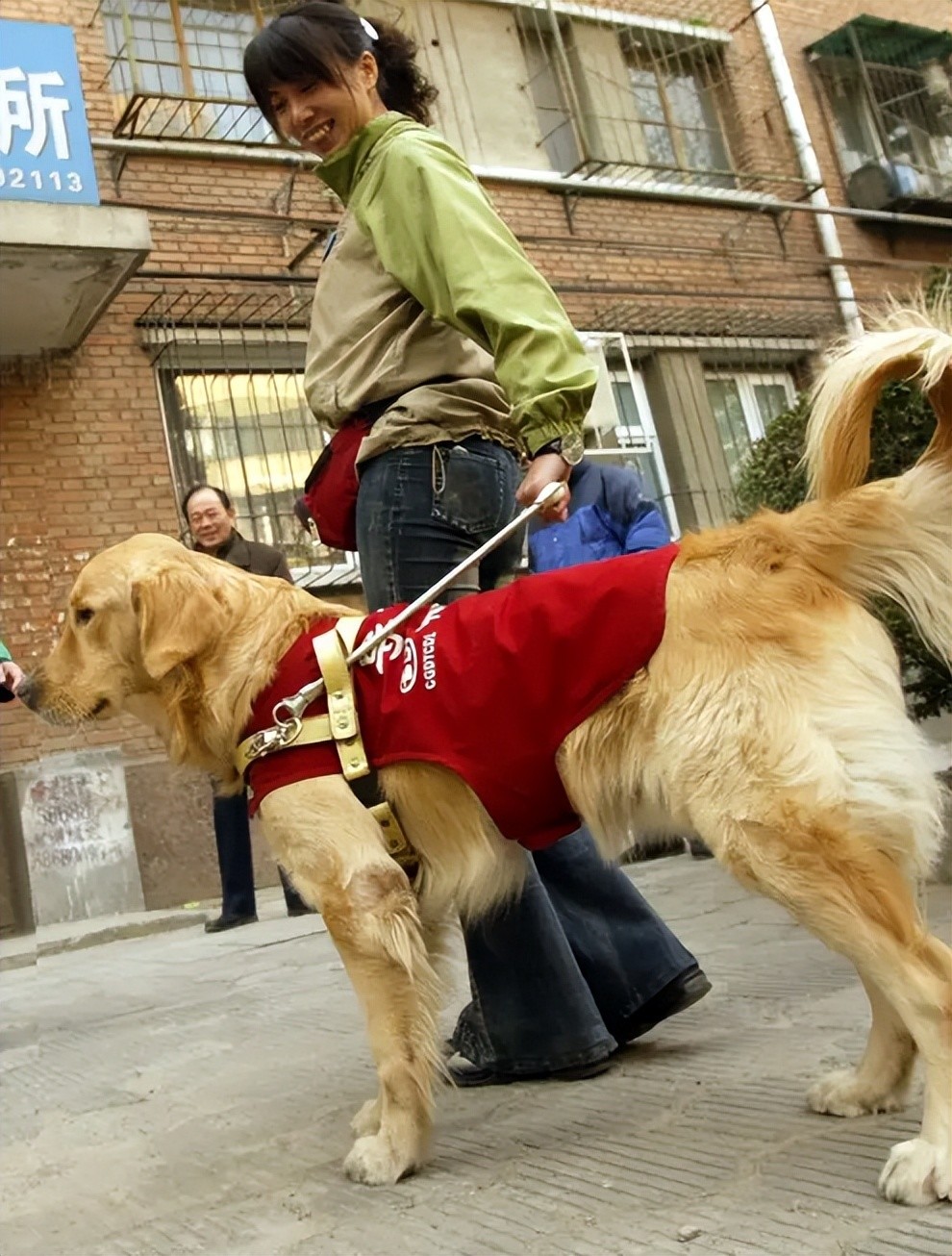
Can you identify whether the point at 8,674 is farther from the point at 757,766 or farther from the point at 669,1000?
the point at 757,766

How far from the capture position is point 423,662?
2.36m

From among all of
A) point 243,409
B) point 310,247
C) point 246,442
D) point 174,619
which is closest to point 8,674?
point 174,619

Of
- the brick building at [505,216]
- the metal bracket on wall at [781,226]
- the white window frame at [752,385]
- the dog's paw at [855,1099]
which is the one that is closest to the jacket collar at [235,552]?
the brick building at [505,216]

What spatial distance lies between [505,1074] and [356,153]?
89.0 inches

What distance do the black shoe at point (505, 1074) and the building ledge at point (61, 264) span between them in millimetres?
6376

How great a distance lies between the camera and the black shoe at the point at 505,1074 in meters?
2.77

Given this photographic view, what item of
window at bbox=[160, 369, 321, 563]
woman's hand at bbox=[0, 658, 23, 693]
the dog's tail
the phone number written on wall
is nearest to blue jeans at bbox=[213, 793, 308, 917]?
woman's hand at bbox=[0, 658, 23, 693]

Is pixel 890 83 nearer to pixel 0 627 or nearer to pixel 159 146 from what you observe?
pixel 159 146

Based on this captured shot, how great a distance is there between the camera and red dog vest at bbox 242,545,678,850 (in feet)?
7.16

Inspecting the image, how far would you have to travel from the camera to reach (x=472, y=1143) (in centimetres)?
244

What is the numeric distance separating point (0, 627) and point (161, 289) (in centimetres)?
307

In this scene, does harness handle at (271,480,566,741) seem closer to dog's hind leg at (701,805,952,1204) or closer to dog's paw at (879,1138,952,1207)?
dog's hind leg at (701,805,952,1204)

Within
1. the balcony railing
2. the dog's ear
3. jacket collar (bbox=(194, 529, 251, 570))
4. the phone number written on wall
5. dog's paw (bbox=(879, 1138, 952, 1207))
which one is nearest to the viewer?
dog's paw (bbox=(879, 1138, 952, 1207))

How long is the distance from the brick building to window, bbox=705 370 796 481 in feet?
0.12
